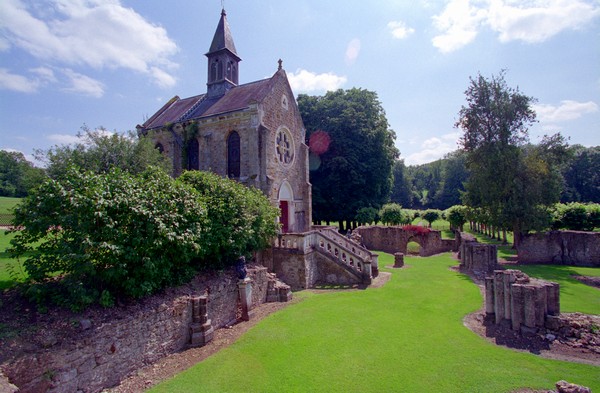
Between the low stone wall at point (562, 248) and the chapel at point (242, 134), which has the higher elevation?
the chapel at point (242, 134)

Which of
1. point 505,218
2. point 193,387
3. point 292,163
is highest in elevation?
point 292,163

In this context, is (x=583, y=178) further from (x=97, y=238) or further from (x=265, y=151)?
(x=97, y=238)

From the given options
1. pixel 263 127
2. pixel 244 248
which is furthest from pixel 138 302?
pixel 263 127

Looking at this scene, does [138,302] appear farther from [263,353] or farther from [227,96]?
[227,96]

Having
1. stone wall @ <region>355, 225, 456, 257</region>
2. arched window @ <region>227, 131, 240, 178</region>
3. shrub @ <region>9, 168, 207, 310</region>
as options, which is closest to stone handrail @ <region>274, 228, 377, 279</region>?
arched window @ <region>227, 131, 240, 178</region>

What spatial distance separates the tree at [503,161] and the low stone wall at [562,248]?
1149 mm

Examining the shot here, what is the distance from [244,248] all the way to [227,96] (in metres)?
14.7

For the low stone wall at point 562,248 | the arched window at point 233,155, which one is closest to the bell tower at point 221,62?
the arched window at point 233,155

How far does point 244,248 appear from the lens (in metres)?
12.6

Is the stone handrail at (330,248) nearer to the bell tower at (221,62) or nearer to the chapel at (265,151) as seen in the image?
the chapel at (265,151)

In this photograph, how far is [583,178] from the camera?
190 ft

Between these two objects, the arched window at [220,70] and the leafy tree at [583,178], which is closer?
the arched window at [220,70]

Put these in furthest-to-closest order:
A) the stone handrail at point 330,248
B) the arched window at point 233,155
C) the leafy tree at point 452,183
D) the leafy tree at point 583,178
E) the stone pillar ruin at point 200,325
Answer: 1. the leafy tree at point 452,183
2. the leafy tree at point 583,178
3. the arched window at point 233,155
4. the stone handrail at point 330,248
5. the stone pillar ruin at point 200,325

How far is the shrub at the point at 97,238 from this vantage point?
264 inches
